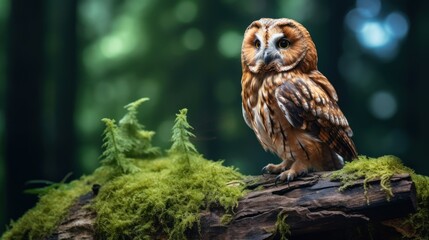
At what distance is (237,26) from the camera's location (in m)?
3.62

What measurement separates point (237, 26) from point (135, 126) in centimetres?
144

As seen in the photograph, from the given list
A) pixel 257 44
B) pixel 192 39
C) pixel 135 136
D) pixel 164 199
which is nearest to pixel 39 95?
pixel 192 39

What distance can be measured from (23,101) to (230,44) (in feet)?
5.50

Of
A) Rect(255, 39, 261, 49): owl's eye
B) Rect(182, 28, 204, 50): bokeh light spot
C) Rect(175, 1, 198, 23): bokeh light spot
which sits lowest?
Rect(255, 39, 261, 49): owl's eye

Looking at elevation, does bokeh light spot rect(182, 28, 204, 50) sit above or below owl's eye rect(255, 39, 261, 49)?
above

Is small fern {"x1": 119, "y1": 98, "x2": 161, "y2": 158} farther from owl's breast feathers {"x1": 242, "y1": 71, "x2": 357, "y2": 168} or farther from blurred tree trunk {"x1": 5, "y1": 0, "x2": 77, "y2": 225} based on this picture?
blurred tree trunk {"x1": 5, "y1": 0, "x2": 77, "y2": 225}

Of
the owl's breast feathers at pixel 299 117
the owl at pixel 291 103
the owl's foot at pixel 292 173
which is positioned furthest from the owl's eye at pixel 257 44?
the owl's foot at pixel 292 173

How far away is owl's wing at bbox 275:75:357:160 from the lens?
193 cm

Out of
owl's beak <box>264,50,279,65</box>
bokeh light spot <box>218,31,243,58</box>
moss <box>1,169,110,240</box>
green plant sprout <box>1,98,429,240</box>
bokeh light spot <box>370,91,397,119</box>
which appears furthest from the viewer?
bokeh light spot <box>218,31,243,58</box>

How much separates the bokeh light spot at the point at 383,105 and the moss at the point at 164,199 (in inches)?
67.5

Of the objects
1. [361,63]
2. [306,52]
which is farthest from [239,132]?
[306,52]

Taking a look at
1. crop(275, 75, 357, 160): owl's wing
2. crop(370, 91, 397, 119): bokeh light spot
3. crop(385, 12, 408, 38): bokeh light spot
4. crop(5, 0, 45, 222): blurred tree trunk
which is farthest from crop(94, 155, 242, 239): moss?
crop(385, 12, 408, 38): bokeh light spot

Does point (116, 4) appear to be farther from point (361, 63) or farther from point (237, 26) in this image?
point (361, 63)

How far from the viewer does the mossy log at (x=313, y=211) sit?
1.63m
